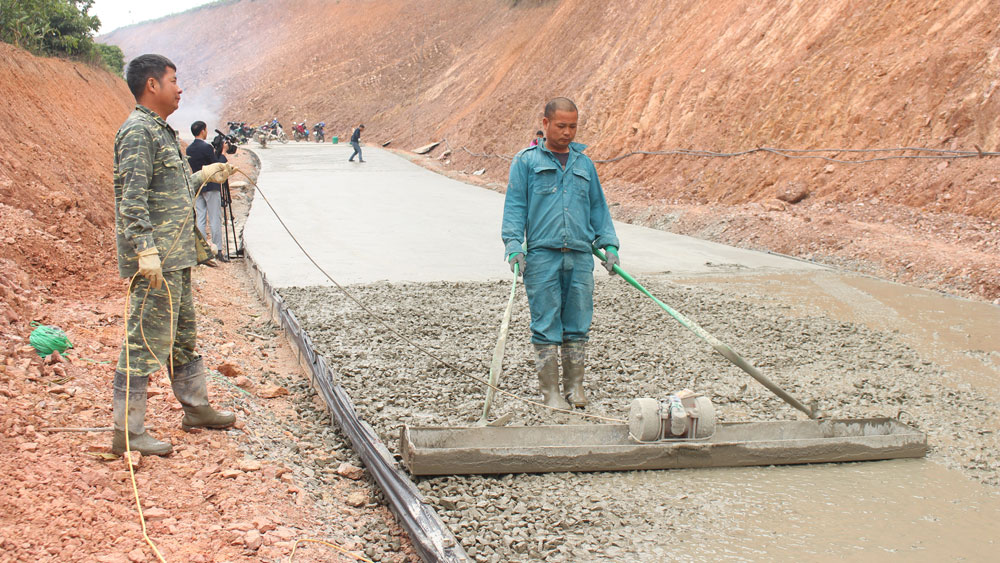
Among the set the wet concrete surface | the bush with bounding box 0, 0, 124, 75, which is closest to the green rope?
the wet concrete surface

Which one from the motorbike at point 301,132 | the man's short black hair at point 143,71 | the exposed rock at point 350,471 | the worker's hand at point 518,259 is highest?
the motorbike at point 301,132

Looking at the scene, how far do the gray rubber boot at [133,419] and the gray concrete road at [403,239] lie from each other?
4.94 m

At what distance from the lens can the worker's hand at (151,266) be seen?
355cm

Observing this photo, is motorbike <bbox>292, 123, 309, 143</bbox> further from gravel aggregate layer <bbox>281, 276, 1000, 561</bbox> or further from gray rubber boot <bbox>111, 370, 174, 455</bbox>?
gray rubber boot <bbox>111, 370, 174, 455</bbox>

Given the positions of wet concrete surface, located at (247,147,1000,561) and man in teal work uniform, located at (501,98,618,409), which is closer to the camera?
wet concrete surface, located at (247,147,1000,561)

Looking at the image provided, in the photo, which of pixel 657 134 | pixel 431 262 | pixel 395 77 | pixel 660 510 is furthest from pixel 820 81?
pixel 395 77

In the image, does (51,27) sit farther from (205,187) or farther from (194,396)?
(194,396)

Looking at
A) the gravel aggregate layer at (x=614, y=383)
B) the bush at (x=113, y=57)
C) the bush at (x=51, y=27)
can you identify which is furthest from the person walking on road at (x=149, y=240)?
the bush at (x=113, y=57)

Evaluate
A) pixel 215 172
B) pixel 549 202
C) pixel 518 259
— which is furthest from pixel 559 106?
pixel 215 172

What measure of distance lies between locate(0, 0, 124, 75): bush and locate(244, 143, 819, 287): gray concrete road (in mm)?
5564

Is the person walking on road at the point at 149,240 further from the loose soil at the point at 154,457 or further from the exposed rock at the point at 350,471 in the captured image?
the exposed rock at the point at 350,471

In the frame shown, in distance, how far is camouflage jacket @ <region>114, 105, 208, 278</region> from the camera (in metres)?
3.63

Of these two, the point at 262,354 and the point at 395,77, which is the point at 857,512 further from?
the point at 395,77

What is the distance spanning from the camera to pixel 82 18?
62.5 ft
